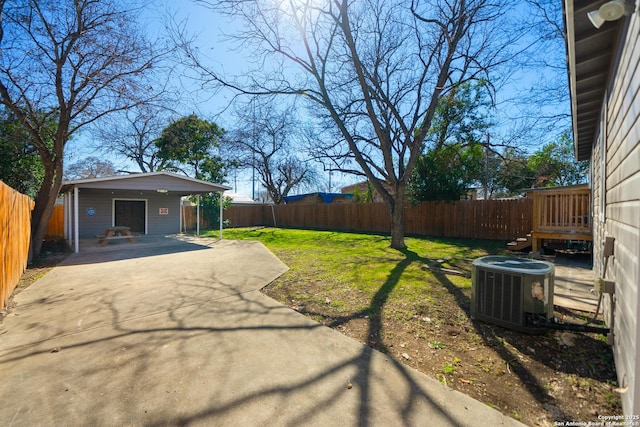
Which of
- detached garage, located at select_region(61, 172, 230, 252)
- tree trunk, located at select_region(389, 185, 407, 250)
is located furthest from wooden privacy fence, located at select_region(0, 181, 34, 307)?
tree trunk, located at select_region(389, 185, 407, 250)

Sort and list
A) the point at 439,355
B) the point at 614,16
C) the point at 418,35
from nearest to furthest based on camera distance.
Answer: the point at 614,16, the point at 439,355, the point at 418,35

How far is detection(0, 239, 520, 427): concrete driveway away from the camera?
6.38 ft

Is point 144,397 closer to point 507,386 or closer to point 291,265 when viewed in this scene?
point 507,386

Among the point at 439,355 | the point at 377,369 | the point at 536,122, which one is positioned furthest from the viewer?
the point at 536,122

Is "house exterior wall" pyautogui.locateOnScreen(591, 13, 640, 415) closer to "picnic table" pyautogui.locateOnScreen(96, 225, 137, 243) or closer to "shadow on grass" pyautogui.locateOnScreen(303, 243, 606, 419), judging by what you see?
"shadow on grass" pyautogui.locateOnScreen(303, 243, 606, 419)

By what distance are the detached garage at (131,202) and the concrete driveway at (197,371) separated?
7.15 m

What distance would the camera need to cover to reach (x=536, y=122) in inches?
445

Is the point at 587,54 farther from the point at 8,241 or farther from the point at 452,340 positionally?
the point at 8,241

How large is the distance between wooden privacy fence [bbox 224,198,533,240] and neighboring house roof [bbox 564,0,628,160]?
667 centimetres

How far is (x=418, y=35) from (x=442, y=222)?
294 inches

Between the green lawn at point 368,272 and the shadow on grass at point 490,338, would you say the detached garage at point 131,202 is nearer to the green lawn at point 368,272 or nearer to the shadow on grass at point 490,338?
the green lawn at point 368,272

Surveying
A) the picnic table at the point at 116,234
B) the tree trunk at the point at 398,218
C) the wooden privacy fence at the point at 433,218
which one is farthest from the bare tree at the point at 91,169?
the tree trunk at the point at 398,218

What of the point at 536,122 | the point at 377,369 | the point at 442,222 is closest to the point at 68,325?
the point at 377,369

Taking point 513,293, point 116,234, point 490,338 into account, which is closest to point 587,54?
point 513,293
